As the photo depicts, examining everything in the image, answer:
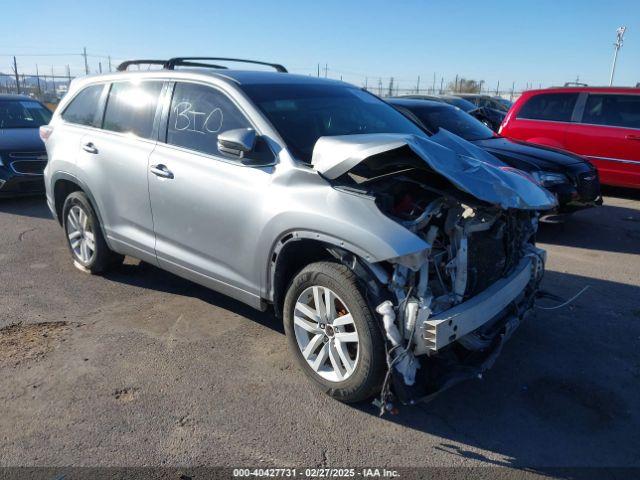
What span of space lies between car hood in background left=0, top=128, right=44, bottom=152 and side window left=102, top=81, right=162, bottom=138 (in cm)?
459

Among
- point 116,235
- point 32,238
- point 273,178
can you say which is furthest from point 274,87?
point 32,238

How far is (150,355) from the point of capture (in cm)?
387

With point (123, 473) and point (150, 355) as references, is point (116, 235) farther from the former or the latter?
point (123, 473)

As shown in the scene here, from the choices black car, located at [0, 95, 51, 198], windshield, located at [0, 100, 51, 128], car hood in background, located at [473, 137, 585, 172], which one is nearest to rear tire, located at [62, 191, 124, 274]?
black car, located at [0, 95, 51, 198]

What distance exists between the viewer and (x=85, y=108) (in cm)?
523

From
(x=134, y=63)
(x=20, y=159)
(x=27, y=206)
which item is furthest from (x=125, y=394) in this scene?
(x=20, y=159)

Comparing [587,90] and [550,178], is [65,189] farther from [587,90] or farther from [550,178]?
[587,90]

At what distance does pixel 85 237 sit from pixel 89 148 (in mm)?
933

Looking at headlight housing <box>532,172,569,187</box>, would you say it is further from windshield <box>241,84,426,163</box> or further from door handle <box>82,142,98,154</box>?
door handle <box>82,142,98,154</box>

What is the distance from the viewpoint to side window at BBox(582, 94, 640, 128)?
8.74m

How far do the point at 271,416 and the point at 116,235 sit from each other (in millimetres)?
2464

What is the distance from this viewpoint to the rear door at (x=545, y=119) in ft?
30.0

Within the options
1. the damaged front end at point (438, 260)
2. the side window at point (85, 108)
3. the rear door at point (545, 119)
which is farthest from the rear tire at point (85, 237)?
the rear door at point (545, 119)

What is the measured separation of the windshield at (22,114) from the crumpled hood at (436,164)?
27.3 ft
